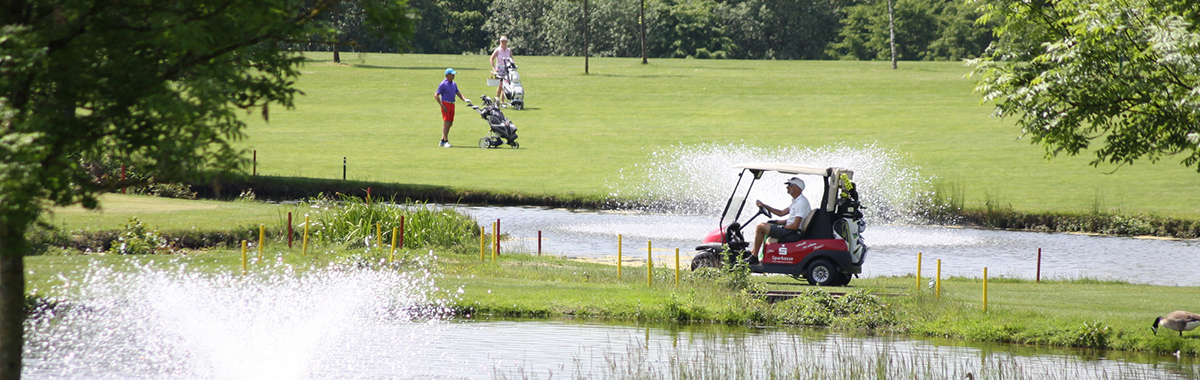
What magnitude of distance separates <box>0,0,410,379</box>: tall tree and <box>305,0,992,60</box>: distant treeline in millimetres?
82283

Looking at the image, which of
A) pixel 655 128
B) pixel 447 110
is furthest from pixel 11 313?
pixel 655 128

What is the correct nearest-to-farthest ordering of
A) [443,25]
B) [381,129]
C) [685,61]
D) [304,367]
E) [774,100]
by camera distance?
[304,367], [381,129], [774,100], [685,61], [443,25]

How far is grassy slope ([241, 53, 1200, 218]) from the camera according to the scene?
34.9 meters

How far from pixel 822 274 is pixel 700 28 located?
258 ft

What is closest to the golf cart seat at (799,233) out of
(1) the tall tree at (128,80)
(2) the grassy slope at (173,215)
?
(2) the grassy slope at (173,215)

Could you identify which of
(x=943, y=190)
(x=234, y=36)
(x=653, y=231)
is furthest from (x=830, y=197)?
(x=943, y=190)

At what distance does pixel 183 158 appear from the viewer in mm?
6590

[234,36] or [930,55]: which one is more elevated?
[930,55]

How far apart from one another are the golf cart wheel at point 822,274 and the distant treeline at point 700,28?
73.5 metres

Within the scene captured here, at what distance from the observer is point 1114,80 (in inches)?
566

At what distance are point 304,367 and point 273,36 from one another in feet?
21.5

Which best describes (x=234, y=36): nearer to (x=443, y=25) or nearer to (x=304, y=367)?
(x=304, y=367)

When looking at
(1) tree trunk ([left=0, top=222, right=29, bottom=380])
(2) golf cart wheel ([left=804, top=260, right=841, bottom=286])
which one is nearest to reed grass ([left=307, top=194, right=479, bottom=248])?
(2) golf cart wheel ([left=804, top=260, right=841, bottom=286])

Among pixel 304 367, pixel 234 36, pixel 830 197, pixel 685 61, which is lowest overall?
pixel 304 367
